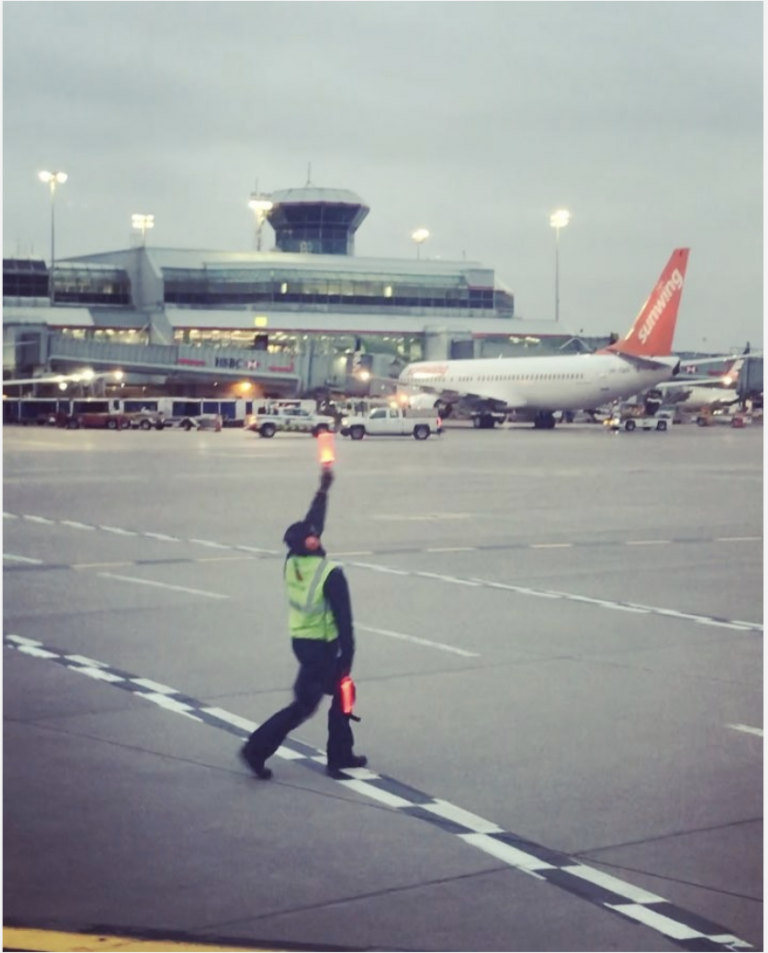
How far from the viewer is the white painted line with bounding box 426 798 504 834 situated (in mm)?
7258

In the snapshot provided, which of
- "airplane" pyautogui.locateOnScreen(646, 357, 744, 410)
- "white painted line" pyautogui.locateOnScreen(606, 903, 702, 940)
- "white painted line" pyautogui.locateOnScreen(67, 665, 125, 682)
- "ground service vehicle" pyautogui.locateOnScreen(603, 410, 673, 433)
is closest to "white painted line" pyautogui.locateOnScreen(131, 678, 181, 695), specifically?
"white painted line" pyautogui.locateOnScreen(67, 665, 125, 682)

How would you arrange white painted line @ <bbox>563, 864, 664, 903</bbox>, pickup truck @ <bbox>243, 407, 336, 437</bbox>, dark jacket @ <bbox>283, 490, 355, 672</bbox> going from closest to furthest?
white painted line @ <bbox>563, 864, 664, 903</bbox> < dark jacket @ <bbox>283, 490, 355, 672</bbox> < pickup truck @ <bbox>243, 407, 336, 437</bbox>

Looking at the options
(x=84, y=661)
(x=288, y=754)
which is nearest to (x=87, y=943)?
(x=288, y=754)

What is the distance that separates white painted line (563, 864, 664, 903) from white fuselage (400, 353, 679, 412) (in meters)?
64.0

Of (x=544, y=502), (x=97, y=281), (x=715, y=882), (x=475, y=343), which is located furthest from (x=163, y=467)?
(x=475, y=343)

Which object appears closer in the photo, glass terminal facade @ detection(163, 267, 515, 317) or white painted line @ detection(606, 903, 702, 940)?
white painted line @ detection(606, 903, 702, 940)

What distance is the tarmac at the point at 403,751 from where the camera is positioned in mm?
6113

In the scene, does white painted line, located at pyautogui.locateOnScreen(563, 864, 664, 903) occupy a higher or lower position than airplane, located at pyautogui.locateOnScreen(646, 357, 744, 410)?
lower

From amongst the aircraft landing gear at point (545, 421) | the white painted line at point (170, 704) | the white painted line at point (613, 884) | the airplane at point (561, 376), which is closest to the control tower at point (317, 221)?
the airplane at point (561, 376)

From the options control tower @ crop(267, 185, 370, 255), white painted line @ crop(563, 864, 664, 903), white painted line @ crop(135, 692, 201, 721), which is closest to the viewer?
white painted line @ crop(563, 864, 664, 903)

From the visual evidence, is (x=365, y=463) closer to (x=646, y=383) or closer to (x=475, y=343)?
(x=646, y=383)

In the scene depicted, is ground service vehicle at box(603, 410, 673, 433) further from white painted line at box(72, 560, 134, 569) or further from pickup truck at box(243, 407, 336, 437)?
white painted line at box(72, 560, 134, 569)

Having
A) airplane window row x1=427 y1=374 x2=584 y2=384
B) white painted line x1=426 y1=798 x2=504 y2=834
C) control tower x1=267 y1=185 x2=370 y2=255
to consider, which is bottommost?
white painted line x1=426 y1=798 x2=504 y2=834

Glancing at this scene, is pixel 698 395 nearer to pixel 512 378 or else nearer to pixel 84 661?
pixel 512 378
